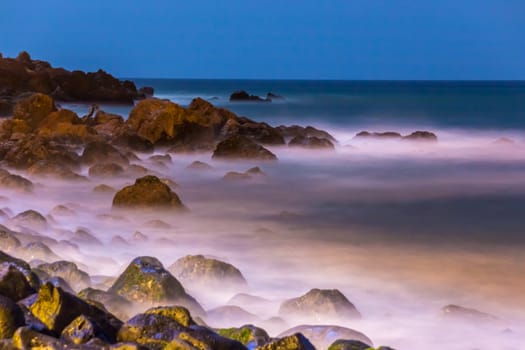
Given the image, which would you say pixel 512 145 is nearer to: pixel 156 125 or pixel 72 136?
pixel 156 125

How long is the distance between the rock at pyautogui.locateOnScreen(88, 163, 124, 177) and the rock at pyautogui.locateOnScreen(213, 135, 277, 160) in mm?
2483

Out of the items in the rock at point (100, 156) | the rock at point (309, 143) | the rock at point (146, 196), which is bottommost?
the rock at point (146, 196)

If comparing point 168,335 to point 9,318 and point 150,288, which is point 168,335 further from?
point 150,288

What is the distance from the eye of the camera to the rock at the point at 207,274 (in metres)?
4.85

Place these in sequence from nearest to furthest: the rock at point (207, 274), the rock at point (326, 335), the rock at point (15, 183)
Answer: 1. the rock at point (326, 335)
2. the rock at point (207, 274)
3. the rock at point (15, 183)

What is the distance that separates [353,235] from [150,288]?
3516 mm

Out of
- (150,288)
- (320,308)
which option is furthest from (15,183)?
(320,308)

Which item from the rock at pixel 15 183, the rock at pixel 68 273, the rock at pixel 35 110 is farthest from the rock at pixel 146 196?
the rock at pixel 35 110

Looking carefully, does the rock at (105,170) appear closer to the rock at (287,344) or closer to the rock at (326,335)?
the rock at (326,335)

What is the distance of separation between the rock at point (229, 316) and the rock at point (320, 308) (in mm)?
255

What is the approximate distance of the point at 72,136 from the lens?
13.3 metres

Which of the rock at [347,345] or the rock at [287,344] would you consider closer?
the rock at [287,344]

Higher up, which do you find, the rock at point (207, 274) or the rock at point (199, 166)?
the rock at point (199, 166)

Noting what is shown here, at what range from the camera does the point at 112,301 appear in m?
3.96
